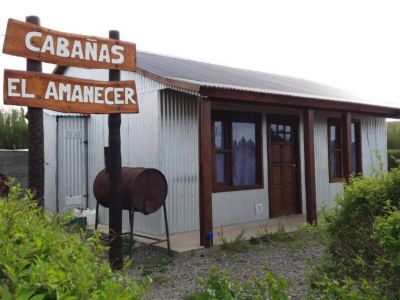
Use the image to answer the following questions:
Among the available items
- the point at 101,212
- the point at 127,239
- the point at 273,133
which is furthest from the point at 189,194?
the point at 273,133

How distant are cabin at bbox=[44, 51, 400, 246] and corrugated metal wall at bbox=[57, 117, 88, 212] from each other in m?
0.02

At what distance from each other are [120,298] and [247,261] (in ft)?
16.7

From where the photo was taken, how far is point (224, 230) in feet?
28.3

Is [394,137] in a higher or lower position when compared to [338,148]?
higher

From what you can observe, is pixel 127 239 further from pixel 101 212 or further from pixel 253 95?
pixel 253 95

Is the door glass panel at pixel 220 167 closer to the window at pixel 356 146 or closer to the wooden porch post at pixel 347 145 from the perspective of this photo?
the wooden porch post at pixel 347 145

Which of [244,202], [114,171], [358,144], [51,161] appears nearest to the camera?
[114,171]

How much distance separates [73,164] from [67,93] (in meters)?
4.99

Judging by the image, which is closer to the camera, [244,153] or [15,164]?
[244,153]

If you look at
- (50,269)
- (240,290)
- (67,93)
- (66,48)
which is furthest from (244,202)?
(50,269)

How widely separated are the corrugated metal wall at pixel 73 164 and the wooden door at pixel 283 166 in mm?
4316

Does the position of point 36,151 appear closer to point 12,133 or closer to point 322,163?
point 322,163

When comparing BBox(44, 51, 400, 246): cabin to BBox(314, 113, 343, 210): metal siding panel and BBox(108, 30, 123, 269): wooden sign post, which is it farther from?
BBox(108, 30, 123, 269): wooden sign post

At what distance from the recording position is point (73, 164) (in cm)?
1016
